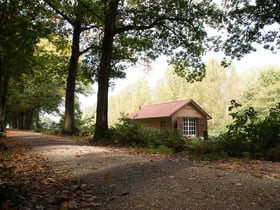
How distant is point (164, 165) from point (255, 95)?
42.0 metres

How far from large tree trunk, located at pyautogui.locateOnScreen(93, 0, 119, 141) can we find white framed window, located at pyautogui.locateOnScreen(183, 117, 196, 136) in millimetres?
23740

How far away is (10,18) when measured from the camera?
890 centimetres

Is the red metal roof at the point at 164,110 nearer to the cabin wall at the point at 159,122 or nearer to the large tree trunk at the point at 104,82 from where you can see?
the cabin wall at the point at 159,122

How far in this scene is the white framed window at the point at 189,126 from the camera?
118 ft

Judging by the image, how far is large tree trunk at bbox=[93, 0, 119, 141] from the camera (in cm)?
1295

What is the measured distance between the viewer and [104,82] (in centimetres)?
1323

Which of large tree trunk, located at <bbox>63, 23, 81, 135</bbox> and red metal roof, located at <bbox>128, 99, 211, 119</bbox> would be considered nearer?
large tree trunk, located at <bbox>63, 23, 81, 135</bbox>

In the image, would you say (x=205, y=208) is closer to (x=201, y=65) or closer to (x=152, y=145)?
(x=152, y=145)

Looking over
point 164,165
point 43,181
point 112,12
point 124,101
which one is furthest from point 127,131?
point 124,101

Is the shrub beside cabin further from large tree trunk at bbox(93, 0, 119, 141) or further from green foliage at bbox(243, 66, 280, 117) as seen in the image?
Result: large tree trunk at bbox(93, 0, 119, 141)

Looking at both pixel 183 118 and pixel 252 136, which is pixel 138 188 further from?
pixel 183 118

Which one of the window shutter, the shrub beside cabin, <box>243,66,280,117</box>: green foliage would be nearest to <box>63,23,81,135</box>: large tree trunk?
the shrub beside cabin

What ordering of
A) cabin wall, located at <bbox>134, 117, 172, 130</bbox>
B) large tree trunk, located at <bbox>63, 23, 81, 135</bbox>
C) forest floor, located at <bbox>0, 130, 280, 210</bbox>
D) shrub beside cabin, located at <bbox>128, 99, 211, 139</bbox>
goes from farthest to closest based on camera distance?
cabin wall, located at <bbox>134, 117, 172, 130</bbox>, shrub beside cabin, located at <bbox>128, 99, 211, 139</bbox>, large tree trunk, located at <bbox>63, 23, 81, 135</bbox>, forest floor, located at <bbox>0, 130, 280, 210</bbox>

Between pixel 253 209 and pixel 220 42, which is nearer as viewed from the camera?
pixel 253 209
